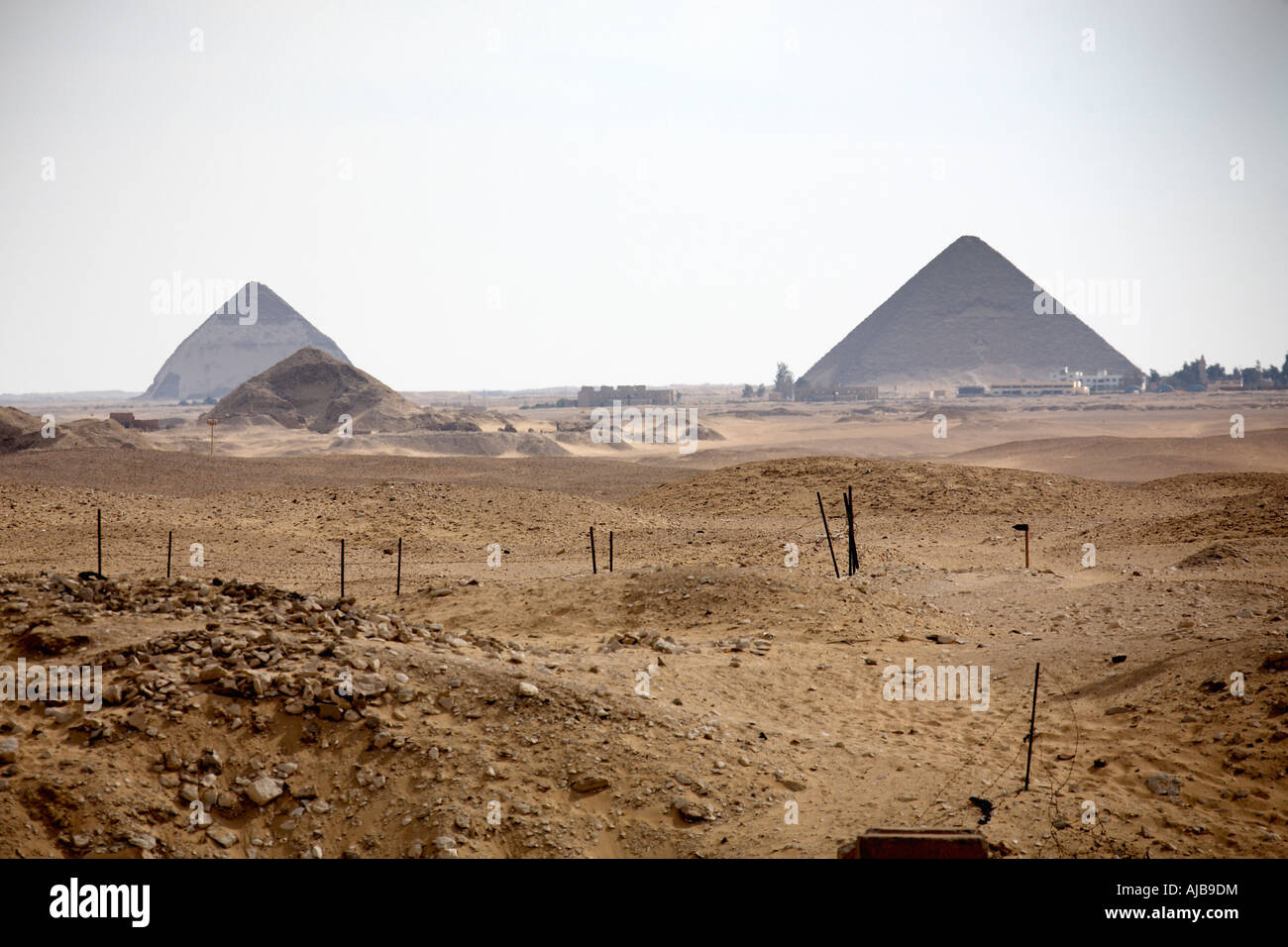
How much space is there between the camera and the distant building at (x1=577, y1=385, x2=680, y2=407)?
131 meters

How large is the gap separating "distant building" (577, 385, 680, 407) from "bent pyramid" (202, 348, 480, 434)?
51116 mm

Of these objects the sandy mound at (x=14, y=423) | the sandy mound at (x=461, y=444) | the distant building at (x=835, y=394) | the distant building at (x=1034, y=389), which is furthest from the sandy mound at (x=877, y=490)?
the distant building at (x=1034, y=389)

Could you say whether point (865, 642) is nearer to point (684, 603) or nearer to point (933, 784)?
→ point (684, 603)

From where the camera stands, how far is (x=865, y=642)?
39.8 ft

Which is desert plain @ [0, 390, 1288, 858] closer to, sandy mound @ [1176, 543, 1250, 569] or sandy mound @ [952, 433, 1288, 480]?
sandy mound @ [1176, 543, 1250, 569]

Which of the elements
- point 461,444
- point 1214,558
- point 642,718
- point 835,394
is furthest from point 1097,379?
point 642,718

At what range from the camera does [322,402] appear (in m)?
76.4

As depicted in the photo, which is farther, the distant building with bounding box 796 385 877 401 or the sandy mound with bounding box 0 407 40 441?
the distant building with bounding box 796 385 877 401

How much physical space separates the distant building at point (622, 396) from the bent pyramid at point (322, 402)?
51116mm

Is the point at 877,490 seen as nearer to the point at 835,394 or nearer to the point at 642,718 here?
the point at 642,718

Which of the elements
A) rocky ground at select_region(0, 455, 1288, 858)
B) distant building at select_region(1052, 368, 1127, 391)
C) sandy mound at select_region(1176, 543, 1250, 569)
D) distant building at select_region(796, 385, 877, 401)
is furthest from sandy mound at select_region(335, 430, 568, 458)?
distant building at select_region(1052, 368, 1127, 391)

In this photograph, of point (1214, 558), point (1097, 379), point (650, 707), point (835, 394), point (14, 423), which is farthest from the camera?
point (1097, 379)

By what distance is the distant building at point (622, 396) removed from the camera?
130625mm

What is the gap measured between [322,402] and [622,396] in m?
59.2
